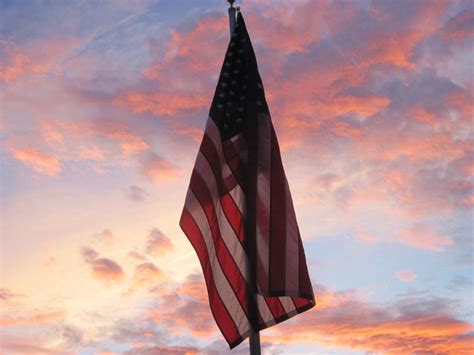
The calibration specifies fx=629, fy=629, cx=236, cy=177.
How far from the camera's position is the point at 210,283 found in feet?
46.8

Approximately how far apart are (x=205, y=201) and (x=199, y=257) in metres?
1.28

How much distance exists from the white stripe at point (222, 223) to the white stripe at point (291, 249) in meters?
1.05

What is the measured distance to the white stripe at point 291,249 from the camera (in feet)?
44.1

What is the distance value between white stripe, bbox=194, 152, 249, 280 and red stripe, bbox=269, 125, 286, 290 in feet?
2.79

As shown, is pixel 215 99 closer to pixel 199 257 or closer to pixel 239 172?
pixel 239 172

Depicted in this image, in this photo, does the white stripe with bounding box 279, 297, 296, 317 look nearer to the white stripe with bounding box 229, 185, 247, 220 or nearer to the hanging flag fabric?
the hanging flag fabric

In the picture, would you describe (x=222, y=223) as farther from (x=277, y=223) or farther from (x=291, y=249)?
(x=291, y=249)

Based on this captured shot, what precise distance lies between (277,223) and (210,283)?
207cm

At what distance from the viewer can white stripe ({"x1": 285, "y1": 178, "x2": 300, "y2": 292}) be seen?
529 inches

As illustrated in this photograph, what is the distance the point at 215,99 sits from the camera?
15305mm

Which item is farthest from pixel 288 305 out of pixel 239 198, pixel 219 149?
pixel 219 149

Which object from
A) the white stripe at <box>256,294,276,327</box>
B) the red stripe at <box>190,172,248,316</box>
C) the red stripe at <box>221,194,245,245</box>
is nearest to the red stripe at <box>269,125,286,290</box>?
the red stripe at <box>221,194,245,245</box>

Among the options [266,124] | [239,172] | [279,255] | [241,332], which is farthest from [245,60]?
[241,332]

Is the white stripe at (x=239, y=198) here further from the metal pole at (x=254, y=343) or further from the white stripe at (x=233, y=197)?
the metal pole at (x=254, y=343)
